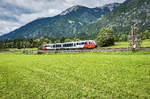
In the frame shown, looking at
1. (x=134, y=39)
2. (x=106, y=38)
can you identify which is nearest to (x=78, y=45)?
(x=106, y=38)

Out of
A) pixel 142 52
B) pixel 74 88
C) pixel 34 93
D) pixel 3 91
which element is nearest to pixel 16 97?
pixel 34 93

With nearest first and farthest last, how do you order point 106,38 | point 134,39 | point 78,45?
point 134,39 < point 78,45 < point 106,38

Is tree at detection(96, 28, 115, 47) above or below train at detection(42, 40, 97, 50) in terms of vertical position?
above

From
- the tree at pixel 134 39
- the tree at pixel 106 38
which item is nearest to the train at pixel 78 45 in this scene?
the tree at pixel 134 39

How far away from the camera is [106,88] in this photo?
9.26 metres

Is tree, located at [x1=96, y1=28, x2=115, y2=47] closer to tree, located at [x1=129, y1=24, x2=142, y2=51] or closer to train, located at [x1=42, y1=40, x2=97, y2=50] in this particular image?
train, located at [x1=42, y1=40, x2=97, y2=50]

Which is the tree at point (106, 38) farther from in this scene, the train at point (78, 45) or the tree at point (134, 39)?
the tree at point (134, 39)

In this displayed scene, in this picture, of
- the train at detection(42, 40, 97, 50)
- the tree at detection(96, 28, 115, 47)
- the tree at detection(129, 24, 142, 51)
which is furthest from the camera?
the tree at detection(96, 28, 115, 47)

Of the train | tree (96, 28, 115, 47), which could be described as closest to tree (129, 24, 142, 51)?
the train

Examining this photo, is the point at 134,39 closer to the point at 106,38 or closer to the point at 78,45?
the point at 78,45

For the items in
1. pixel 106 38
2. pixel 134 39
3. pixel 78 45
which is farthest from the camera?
pixel 106 38

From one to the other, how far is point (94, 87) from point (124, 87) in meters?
2.28

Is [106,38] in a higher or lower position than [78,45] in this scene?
higher

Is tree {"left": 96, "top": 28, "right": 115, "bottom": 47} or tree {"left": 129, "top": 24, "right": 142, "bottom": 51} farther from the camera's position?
tree {"left": 96, "top": 28, "right": 115, "bottom": 47}
